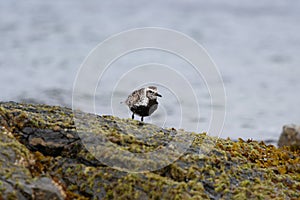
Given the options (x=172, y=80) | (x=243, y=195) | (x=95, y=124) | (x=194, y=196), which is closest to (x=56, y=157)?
(x=95, y=124)

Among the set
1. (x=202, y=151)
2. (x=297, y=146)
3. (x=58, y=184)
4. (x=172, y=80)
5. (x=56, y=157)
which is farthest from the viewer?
(x=172, y=80)

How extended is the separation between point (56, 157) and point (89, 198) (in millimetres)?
711

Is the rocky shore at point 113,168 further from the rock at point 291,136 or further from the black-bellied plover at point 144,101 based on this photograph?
the rock at point 291,136

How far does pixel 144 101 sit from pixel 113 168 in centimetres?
288

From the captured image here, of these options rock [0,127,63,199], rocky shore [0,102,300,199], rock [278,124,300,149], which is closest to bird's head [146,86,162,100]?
rocky shore [0,102,300,199]

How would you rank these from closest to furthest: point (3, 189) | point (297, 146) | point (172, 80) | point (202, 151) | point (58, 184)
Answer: point (3, 189) < point (58, 184) < point (202, 151) < point (297, 146) < point (172, 80)

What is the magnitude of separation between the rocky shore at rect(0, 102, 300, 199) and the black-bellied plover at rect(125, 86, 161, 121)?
153cm

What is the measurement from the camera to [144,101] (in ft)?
26.5

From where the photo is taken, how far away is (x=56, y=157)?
5461 mm

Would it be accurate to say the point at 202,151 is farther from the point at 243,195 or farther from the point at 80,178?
the point at 80,178

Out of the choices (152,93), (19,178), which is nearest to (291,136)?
(152,93)

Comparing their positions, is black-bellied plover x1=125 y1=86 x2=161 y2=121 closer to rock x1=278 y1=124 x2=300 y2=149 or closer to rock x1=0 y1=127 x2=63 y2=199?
rock x1=278 y1=124 x2=300 y2=149

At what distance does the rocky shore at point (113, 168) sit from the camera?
198 inches

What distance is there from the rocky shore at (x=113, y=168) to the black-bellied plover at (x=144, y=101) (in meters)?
1.53
